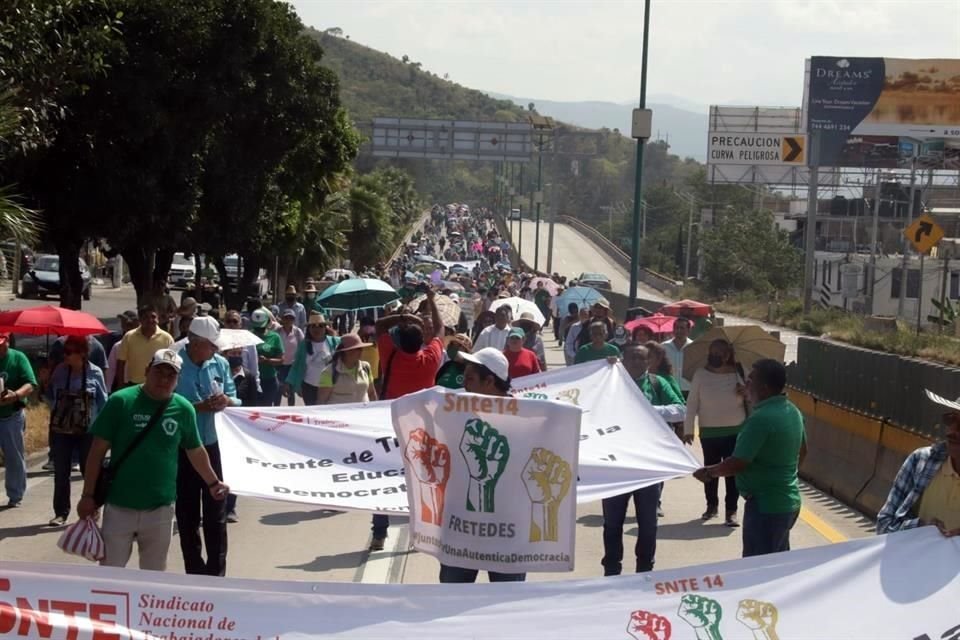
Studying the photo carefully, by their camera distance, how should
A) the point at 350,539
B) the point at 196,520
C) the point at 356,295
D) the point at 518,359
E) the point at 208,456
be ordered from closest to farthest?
the point at 208,456, the point at 196,520, the point at 350,539, the point at 518,359, the point at 356,295

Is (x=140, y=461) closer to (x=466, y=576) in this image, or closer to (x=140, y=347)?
(x=466, y=576)

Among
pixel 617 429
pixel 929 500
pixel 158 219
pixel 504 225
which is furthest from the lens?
pixel 504 225

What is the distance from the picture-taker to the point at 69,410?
12078 millimetres

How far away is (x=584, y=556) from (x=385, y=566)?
1611 mm

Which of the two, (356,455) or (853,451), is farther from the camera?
(853,451)

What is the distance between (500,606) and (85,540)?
2.41 m

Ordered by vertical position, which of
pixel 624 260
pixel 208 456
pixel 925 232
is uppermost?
pixel 925 232

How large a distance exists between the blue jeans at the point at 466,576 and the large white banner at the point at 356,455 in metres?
0.68

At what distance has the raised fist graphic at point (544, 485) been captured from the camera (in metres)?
7.05

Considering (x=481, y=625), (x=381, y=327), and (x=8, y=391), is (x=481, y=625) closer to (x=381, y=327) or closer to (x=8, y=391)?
(x=8, y=391)

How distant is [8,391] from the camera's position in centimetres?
1198

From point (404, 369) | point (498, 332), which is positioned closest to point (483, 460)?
point (404, 369)

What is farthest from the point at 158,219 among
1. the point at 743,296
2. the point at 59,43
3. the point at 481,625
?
the point at 743,296

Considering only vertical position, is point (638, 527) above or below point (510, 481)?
below
